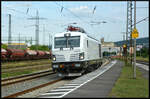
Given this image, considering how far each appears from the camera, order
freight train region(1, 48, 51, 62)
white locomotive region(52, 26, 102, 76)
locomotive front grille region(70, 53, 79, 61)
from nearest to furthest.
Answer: white locomotive region(52, 26, 102, 76)
locomotive front grille region(70, 53, 79, 61)
freight train region(1, 48, 51, 62)

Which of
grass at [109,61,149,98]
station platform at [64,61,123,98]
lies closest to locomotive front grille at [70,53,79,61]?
station platform at [64,61,123,98]

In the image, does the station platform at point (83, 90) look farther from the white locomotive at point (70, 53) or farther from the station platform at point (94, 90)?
the white locomotive at point (70, 53)

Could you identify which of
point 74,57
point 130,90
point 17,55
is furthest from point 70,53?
point 17,55

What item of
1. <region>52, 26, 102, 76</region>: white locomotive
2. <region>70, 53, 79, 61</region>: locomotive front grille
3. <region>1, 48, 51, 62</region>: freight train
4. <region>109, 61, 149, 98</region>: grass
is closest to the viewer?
<region>109, 61, 149, 98</region>: grass

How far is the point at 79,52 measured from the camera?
61.7 feet

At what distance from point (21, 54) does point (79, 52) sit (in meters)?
32.0

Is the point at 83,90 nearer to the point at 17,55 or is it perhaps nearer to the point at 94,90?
the point at 94,90

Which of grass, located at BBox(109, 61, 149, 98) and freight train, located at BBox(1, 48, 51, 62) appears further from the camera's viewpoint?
freight train, located at BBox(1, 48, 51, 62)

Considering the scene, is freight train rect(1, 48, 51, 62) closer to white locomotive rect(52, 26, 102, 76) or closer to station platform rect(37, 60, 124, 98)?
white locomotive rect(52, 26, 102, 76)

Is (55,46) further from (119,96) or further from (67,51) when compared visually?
(119,96)

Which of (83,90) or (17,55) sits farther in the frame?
(17,55)

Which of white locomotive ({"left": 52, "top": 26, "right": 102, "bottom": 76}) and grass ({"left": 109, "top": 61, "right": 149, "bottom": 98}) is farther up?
Result: white locomotive ({"left": 52, "top": 26, "right": 102, "bottom": 76})

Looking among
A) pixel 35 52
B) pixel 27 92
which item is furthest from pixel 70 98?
pixel 35 52

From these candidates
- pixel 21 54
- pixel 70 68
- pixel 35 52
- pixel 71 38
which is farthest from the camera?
pixel 35 52
